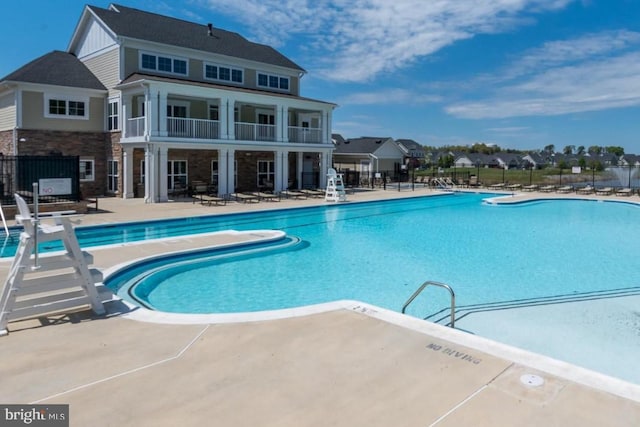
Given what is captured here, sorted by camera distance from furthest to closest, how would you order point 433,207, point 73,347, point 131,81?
point 433,207, point 131,81, point 73,347

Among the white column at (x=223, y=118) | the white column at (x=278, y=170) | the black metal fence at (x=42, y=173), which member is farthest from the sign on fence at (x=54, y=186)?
the white column at (x=278, y=170)

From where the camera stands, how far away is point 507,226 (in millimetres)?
18328

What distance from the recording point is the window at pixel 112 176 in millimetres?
24359

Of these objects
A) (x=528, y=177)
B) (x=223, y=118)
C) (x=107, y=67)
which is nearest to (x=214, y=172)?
(x=223, y=118)

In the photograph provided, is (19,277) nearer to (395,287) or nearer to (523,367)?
(523,367)

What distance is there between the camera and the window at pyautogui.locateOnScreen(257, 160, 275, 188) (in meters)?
29.0

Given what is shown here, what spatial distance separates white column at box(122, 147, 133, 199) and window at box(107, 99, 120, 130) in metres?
1.63

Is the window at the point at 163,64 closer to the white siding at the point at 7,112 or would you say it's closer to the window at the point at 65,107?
the window at the point at 65,107

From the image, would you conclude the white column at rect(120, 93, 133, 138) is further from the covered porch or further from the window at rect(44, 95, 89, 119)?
the window at rect(44, 95, 89, 119)

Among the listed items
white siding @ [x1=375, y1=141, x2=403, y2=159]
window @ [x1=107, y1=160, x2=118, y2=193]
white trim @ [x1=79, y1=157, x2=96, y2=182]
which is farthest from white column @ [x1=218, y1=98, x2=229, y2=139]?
white siding @ [x1=375, y1=141, x2=403, y2=159]

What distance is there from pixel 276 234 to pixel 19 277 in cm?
841

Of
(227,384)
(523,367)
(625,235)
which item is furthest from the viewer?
(625,235)

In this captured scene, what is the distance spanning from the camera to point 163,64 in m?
25.7

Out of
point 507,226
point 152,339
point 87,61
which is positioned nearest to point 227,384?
point 152,339
